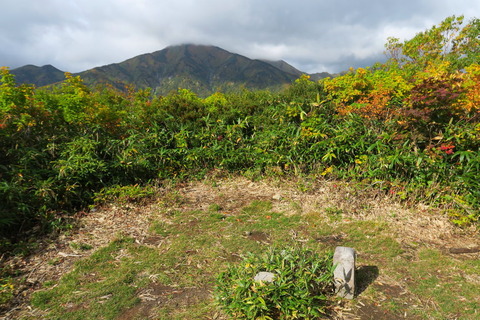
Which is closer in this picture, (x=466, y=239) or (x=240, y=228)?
(x=466, y=239)

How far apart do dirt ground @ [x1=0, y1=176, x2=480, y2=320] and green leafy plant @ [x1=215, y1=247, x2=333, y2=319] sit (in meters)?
0.18

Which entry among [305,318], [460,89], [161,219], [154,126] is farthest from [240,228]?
[460,89]

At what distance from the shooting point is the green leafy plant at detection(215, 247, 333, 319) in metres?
1.99

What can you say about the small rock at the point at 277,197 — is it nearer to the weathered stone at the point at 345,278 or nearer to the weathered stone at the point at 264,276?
the weathered stone at the point at 345,278

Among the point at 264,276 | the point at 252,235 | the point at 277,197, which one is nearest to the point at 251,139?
the point at 277,197

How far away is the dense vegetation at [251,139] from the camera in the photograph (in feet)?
12.0

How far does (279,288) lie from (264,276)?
0.56ft

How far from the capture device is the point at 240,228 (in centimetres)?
357

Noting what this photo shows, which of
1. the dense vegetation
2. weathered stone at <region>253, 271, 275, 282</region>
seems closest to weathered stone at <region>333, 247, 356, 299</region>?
weathered stone at <region>253, 271, 275, 282</region>

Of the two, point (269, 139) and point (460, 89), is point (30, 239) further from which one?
point (460, 89)

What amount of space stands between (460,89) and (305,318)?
421 centimetres

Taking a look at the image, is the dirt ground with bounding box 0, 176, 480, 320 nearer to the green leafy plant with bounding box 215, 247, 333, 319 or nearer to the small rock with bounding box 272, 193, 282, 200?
the small rock with bounding box 272, 193, 282, 200

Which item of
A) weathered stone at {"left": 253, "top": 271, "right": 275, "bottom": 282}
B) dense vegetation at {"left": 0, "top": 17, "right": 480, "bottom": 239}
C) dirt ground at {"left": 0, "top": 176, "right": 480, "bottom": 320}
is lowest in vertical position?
dirt ground at {"left": 0, "top": 176, "right": 480, "bottom": 320}

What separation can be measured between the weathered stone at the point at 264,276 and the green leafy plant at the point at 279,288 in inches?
1.4
